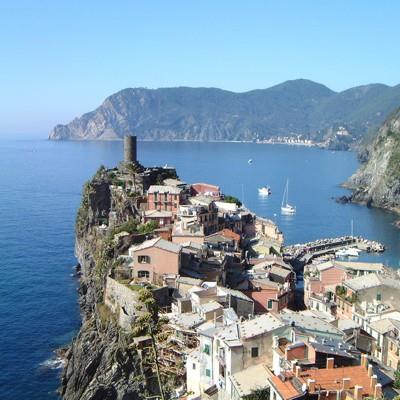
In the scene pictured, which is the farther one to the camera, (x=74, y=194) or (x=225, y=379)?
(x=74, y=194)

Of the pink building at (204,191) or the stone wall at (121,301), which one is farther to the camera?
the pink building at (204,191)

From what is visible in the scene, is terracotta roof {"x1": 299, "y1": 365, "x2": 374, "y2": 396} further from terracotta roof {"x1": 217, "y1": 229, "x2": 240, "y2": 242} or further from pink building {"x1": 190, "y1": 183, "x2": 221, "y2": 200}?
pink building {"x1": 190, "y1": 183, "x2": 221, "y2": 200}

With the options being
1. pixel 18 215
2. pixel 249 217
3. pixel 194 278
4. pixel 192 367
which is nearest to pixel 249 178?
pixel 18 215

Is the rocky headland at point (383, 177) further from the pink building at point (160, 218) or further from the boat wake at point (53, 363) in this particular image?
the boat wake at point (53, 363)

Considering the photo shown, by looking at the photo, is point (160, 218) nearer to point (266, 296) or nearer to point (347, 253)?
point (266, 296)

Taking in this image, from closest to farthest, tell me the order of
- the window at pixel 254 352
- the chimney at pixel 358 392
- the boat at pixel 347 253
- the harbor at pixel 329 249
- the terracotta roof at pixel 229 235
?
the chimney at pixel 358 392 → the window at pixel 254 352 → the terracotta roof at pixel 229 235 → the harbor at pixel 329 249 → the boat at pixel 347 253

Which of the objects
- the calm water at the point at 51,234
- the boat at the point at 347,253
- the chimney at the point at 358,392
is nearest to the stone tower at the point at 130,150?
the calm water at the point at 51,234

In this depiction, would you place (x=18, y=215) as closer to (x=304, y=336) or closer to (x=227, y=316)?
(x=227, y=316)

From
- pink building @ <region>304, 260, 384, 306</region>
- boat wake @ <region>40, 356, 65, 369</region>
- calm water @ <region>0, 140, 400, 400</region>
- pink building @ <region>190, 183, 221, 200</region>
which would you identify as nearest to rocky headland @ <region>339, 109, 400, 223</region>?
calm water @ <region>0, 140, 400, 400</region>
